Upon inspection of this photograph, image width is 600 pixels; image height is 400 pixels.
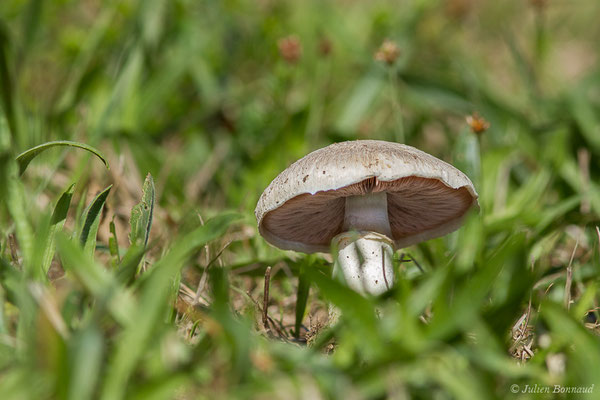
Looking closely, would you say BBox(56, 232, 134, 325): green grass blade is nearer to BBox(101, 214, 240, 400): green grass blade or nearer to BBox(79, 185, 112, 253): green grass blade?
BBox(101, 214, 240, 400): green grass blade

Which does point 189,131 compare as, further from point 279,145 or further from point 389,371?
point 389,371

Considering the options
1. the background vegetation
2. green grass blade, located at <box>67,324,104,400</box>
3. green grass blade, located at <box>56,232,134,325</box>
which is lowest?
the background vegetation

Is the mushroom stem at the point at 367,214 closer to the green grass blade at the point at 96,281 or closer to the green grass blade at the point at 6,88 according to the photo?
the green grass blade at the point at 96,281

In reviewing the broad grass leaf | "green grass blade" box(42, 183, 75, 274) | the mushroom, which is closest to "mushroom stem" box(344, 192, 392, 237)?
the mushroom

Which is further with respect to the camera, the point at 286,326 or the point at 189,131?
the point at 189,131

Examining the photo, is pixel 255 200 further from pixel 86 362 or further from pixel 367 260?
pixel 86 362

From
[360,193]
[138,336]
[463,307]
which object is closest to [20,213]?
[138,336]

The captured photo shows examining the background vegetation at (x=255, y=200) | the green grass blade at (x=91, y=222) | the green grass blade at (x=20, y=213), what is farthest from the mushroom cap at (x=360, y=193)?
the green grass blade at (x=20, y=213)

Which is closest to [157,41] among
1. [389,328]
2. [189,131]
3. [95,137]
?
[189,131]
